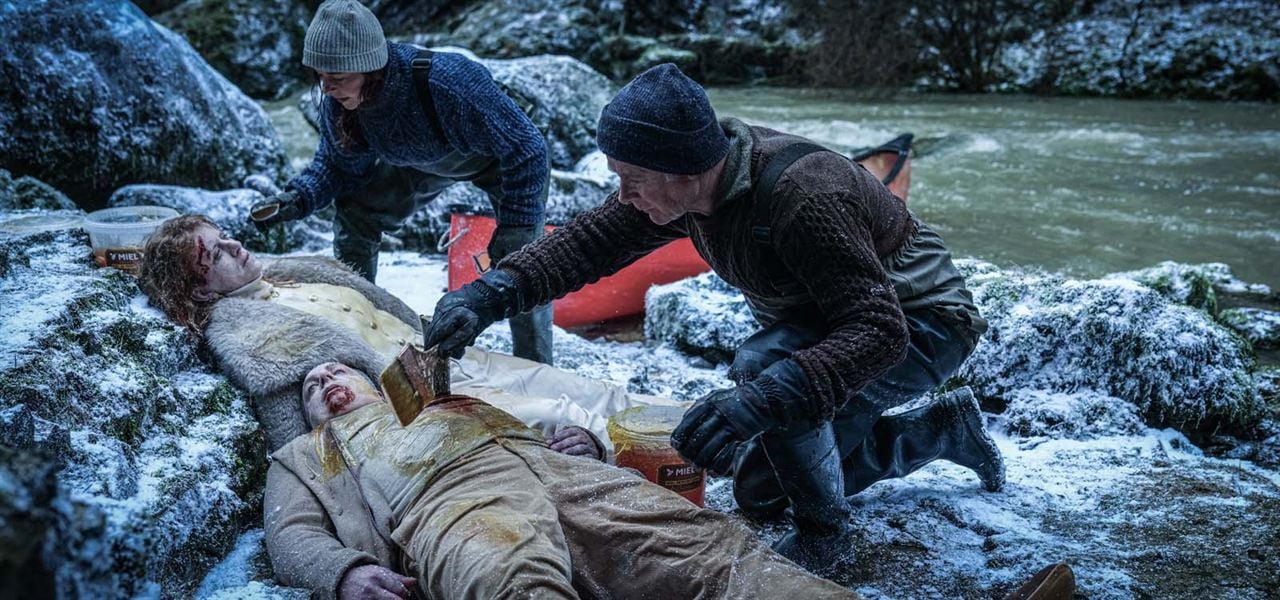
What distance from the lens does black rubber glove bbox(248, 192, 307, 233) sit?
12.7 feet

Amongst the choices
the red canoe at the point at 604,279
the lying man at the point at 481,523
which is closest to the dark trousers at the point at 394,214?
the red canoe at the point at 604,279

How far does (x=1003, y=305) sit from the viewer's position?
150 inches

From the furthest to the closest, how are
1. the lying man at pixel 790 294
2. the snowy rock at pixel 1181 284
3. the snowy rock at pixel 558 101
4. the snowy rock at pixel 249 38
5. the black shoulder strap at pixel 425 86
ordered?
the snowy rock at pixel 249 38, the snowy rock at pixel 558 101, the snowy rock at pixel 1181 284, the black shoulder strap at pixel 425 86, the lying man at pixel 790 294

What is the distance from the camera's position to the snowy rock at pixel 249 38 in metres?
14.3

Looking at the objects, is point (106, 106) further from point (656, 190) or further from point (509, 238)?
point (656, 190)

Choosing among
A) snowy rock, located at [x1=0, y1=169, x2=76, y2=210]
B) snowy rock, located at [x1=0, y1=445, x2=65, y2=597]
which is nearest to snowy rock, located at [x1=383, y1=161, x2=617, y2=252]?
snowy rock, located at [x1=0, y1=169, x2=76, y2=210]

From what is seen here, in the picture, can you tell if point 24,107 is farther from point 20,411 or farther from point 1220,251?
point 1220,251

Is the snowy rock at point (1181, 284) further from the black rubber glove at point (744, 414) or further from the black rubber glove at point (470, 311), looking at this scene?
the black rubber glove at point (470, 311)

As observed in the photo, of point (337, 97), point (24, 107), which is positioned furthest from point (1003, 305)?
point (24, 107)

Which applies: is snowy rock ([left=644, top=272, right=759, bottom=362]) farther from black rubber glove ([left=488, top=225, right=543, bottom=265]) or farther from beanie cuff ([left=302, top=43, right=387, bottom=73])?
beanie cuff ([left=302, top=43, right=387, bottom=73])

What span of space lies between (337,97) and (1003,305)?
8.75 feet

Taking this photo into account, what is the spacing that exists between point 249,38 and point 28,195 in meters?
11.0

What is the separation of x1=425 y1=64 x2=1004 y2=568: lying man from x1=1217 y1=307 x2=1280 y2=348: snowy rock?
2.25 m

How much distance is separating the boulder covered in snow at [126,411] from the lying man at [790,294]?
0.70 meters
